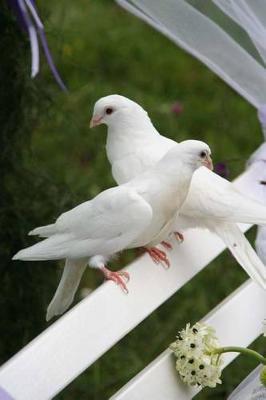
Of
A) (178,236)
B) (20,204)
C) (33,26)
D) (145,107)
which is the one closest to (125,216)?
(178,236)

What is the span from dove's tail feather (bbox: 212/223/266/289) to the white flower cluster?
149mm

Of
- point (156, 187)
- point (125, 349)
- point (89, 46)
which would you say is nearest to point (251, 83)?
point (156, 187)

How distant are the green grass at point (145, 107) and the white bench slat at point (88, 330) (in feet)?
1.97

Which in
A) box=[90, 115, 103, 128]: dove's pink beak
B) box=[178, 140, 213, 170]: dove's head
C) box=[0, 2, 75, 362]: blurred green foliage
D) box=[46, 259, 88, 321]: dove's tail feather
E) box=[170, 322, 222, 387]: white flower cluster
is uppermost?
box=[178, 140, 213, 170]: dove's head

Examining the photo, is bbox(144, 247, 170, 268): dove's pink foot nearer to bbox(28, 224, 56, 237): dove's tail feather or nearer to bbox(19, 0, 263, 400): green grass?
bbox(28, 224, 56, 237): dove's tail feather

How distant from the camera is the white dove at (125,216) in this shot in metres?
1.19

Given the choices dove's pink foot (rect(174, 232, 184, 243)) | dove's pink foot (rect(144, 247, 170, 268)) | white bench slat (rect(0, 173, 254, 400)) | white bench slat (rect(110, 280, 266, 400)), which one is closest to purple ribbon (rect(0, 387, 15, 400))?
white bench slat (rect(0, 173, 254, 400))

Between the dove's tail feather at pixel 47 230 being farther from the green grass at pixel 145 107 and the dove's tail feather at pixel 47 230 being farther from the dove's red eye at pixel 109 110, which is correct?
the green grass at pixel 145 107

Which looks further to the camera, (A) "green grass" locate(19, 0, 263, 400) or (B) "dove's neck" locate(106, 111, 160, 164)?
(A) "green grass" locate(19, 0, 263, 400)

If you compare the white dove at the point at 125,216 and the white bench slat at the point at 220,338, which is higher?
the white dove at the point at 125,216

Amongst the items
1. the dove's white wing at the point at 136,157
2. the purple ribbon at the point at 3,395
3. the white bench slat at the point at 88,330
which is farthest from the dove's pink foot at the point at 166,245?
the purple ribbon at the point at 3,395

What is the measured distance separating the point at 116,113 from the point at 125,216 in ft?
0.80

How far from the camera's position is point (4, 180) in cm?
187

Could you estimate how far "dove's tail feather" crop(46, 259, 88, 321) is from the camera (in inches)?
51.1
